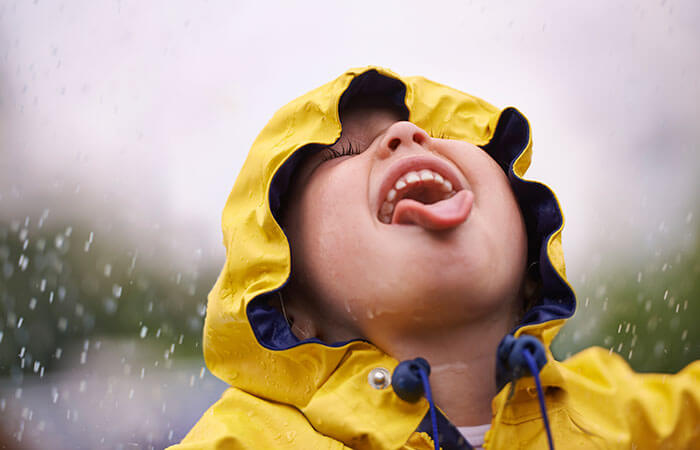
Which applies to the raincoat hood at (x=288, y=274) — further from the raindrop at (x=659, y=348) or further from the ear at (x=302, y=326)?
the raindrop at (x=659, y=348)

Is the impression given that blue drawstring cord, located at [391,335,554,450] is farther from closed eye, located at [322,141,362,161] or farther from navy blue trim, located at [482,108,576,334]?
closed eye, located at [322,141,362,161]

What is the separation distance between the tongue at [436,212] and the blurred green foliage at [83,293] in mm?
2064

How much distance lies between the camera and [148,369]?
2.32 meters

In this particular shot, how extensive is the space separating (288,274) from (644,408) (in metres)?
0.68

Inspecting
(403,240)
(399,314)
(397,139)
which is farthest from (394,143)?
(399,314)

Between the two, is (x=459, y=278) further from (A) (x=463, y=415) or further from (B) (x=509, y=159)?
(B) (x=509, y=159)

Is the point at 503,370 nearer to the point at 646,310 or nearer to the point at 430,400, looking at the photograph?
the point at 430,400

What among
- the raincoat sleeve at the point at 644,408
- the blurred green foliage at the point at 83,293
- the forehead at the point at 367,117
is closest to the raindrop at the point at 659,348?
the raincoat sleeve at the point at 644,408

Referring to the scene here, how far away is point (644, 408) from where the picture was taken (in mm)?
1028

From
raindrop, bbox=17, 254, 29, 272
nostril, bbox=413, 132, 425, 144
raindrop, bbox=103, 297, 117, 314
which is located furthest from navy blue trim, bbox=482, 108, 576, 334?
raindrop, bbox=17, 254, 29, 272

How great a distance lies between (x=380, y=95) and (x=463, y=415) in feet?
2.33

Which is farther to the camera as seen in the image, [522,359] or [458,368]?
[458,368]

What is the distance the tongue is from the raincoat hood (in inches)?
9.0

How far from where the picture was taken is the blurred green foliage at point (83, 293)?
2625mm
